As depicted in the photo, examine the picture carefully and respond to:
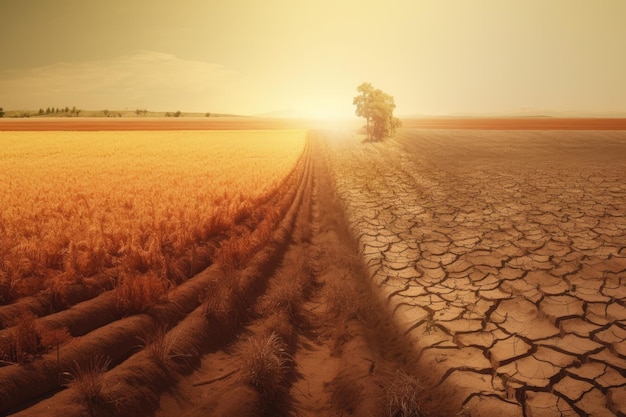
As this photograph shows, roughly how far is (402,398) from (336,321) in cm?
169

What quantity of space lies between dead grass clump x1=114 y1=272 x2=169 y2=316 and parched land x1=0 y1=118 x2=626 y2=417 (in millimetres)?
20

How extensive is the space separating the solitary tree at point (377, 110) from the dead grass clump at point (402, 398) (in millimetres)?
33277

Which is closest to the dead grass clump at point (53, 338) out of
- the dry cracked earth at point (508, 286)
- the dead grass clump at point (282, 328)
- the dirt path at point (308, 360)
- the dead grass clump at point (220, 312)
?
the dirt path at point (308, 360)

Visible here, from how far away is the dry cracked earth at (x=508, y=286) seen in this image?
2973mm

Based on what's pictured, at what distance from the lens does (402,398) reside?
107 inches

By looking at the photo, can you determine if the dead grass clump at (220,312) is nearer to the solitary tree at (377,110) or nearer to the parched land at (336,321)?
the parched land at (336,321)

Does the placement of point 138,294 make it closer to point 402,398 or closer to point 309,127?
point 402,398

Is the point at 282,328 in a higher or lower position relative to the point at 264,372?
lower

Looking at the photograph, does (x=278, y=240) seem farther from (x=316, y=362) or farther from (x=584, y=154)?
(x=584, y=154)

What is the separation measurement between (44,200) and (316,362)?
7.92 meters

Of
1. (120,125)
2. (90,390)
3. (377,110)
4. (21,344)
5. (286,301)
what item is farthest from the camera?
(120,125)

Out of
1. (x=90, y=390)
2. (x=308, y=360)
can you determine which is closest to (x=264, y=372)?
(x=308, y=360)

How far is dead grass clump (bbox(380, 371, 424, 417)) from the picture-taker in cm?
273

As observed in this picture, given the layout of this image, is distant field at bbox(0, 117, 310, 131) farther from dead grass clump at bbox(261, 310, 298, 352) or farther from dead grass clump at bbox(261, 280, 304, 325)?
dead grass clump at bbox(261, 310, 298, 352)
